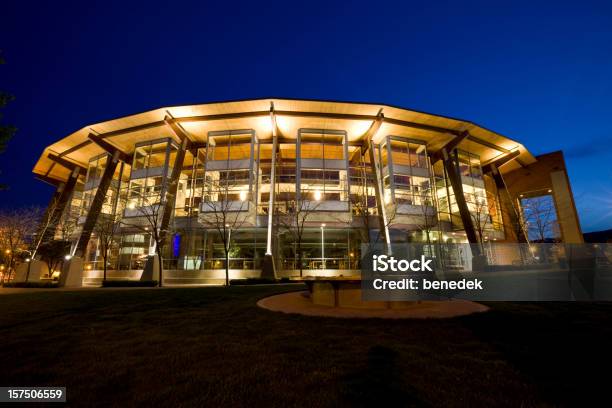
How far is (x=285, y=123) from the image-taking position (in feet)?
108

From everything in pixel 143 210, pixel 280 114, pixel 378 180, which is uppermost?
pixel 280 114

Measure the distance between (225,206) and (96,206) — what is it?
18028mm

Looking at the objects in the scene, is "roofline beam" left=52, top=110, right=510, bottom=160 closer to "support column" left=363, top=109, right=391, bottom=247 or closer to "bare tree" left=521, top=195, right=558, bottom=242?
"support column" left=363, top=109, right=391, bottom=247

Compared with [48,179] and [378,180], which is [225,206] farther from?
[48,179]

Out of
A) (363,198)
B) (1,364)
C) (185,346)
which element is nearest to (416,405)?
(185,346)

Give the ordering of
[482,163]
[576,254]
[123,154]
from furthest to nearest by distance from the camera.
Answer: [482,163], [123,154], [576,254]

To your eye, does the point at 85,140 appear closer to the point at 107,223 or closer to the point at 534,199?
the point at 107,223

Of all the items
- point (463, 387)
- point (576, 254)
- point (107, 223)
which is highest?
point (107, 223)

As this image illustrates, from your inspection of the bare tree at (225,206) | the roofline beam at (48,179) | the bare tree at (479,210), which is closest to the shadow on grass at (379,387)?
the bare tree at (225,206)

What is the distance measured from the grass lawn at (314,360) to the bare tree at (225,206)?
21548 millimetres

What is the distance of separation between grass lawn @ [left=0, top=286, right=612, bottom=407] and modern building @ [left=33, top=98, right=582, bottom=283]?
786 inches

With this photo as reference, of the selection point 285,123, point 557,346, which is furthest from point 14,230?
point 557,346

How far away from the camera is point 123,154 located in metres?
38.3

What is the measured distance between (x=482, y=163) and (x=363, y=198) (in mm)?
21338
